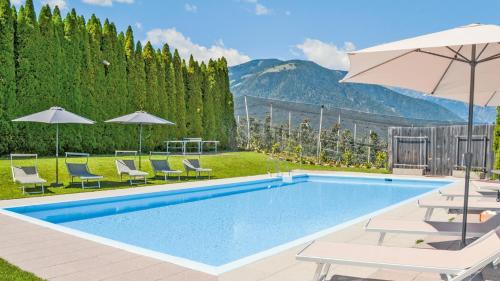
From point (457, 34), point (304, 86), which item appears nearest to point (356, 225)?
point (457, 34)

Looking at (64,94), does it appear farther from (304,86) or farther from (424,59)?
(304,86)

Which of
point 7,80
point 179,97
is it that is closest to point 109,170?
point 7,80

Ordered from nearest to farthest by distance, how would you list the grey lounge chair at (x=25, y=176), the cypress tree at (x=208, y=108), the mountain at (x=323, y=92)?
the grey lounge chair at (x=25, y=176) < the cypress tree at (x=208, y=108) < the mountain at (x=323, y=92)

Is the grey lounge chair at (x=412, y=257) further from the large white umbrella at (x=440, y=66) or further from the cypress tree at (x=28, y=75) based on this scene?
the cypress tree at (x=28, y=75)

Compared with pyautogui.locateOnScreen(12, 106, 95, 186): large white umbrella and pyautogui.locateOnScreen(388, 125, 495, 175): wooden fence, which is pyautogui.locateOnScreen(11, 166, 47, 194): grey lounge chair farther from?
pyautogui.locateOnScreen(388, 125, 495, 175): wooden fence

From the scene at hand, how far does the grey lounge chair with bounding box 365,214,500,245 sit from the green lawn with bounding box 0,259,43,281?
11.1 ft

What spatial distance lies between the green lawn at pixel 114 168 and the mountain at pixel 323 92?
326 feet

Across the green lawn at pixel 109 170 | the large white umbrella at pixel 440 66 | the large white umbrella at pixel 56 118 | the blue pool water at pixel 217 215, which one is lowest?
the blue pool water at pixel 217 215

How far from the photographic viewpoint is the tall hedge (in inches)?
620

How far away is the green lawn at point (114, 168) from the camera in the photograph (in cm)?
1115

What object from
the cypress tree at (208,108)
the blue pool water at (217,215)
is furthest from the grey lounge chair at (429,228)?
the cypress tree at (208,108)

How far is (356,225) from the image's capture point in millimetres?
7109

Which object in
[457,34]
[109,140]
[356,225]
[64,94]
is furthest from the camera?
[109,140]

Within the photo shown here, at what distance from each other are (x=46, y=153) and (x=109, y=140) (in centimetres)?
292
